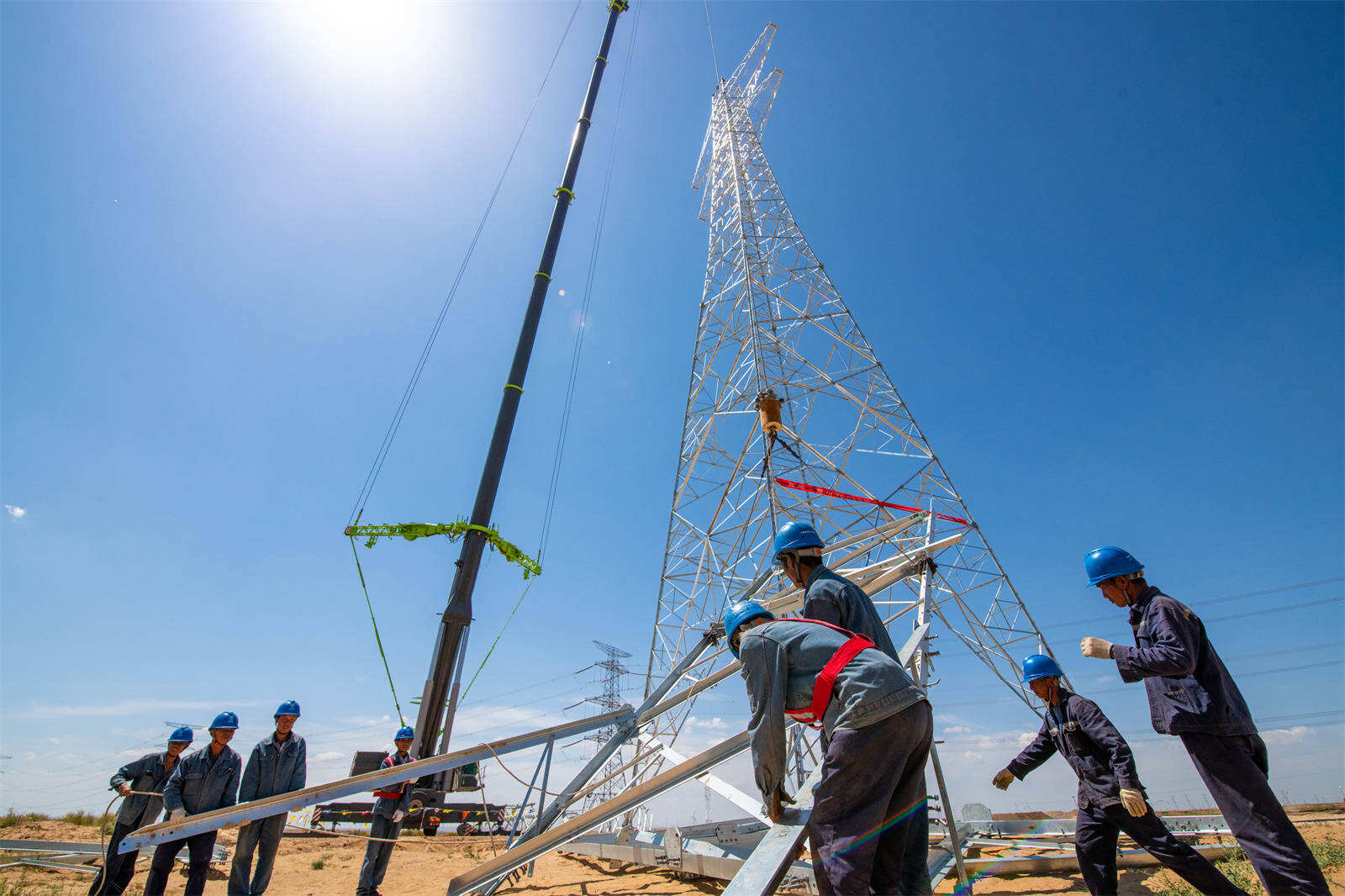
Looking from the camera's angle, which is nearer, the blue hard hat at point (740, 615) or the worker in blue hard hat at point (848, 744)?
the worker in blue hard hat at point (848, 744)

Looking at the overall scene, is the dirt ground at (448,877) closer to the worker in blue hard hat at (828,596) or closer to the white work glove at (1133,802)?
the white work glove at (1133,802)

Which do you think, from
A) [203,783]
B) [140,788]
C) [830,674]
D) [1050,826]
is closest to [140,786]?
Answer: [140,788]

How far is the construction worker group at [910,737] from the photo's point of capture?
250 centimetres

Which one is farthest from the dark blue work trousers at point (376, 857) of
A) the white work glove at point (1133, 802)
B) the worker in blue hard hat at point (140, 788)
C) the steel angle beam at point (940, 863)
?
the white work glove at point (1133, 802)

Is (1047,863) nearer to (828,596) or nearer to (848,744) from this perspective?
(828,596)

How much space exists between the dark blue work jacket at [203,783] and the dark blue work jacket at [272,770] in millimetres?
118

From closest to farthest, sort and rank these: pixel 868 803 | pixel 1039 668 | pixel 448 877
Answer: pixel 868 803
pixel 1039 668
pixel 448 877

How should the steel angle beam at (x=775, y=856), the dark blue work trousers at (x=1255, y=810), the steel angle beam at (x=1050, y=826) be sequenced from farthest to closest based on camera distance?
the steel angle beam at (x=1050, y=826)
the dark blue work trousers at (x=1255, y=810)
the steel angle beam at (x=775, y=856)

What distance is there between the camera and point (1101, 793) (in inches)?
157

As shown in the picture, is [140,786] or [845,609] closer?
[845,609]

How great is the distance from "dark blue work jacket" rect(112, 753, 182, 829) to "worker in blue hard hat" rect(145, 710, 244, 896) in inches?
37.6

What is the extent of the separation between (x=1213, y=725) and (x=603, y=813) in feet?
11.1

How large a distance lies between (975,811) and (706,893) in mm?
5465

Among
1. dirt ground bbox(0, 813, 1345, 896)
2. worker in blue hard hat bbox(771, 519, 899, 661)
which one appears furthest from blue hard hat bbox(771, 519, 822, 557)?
dirt ground bbox(0, 813, 1345, 896)
